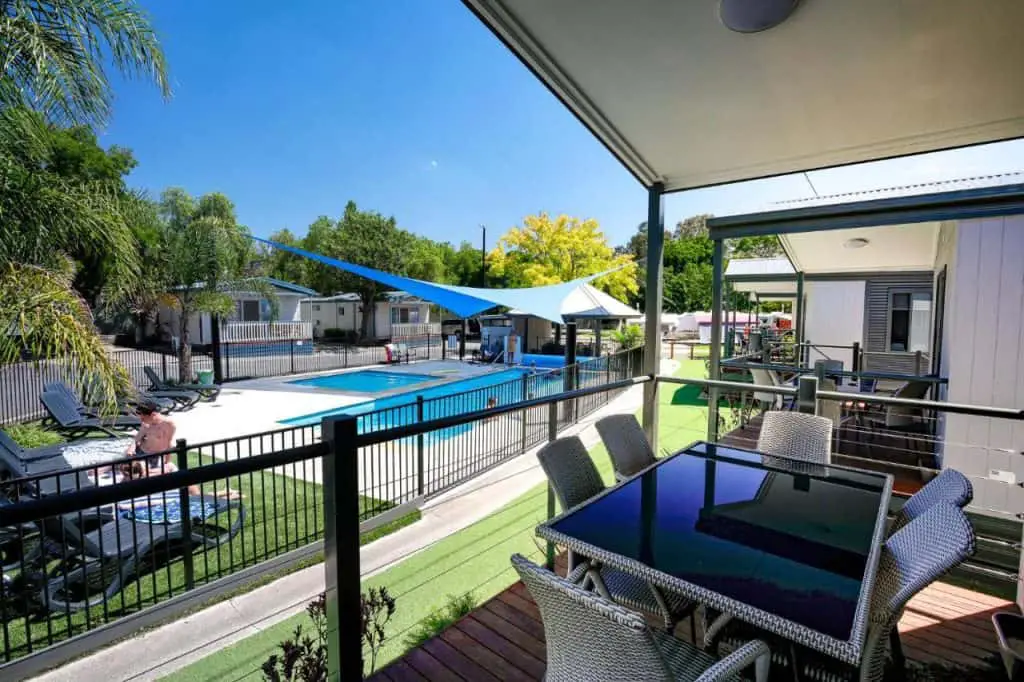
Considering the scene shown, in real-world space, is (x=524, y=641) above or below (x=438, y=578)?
above

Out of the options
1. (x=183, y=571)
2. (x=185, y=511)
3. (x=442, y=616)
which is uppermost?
(x=185, y=511)

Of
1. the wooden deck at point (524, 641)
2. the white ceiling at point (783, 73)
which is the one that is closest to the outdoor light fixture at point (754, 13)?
the white ceiling at point (783, 73)

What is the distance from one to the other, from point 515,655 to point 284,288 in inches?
951

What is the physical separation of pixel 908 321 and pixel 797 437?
10891 mm

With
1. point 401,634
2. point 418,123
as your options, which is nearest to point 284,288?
point 418,123

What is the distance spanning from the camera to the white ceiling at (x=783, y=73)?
2035 millimetres

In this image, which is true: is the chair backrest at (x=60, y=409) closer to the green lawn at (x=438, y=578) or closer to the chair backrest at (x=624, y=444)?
the green lawn at (x=438, y=578)

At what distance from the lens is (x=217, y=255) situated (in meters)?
14.1

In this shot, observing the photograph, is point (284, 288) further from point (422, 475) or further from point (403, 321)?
point (422, 475)

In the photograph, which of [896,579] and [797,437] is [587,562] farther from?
[797,437]

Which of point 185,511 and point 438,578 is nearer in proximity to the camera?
point 185,511

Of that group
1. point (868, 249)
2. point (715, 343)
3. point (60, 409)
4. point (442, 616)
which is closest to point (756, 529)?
point (442, 616)

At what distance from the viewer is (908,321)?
11109 millimetres

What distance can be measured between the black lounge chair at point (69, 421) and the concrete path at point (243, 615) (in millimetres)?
6204
